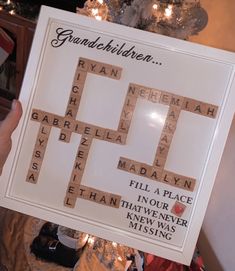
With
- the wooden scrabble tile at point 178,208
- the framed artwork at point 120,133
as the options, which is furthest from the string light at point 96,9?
the wooden scrabble tile at point 178,208

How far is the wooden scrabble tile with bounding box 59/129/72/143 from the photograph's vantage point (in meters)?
0.72

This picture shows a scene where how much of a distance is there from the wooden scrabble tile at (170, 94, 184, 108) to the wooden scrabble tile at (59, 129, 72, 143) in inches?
8.8

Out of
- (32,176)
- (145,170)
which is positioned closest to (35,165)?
(32,176)

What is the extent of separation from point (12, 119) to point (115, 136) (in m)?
0.21

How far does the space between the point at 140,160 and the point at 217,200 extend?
2.33ft

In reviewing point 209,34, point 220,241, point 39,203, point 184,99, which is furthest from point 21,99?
point 209,34

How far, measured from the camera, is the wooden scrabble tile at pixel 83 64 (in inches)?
27.9

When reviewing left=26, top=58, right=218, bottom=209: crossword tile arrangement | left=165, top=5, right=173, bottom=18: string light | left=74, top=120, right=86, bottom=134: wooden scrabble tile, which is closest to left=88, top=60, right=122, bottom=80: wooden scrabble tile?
left=26, top=58, right=218, bottom=209: crossword tile arrangement

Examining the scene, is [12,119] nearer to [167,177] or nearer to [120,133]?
[120,133]

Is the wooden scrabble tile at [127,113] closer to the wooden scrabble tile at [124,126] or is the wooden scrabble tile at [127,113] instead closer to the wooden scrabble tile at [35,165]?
the wooden scrabble tile at [124,126]

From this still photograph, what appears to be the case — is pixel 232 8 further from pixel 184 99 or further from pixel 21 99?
Answer: pixel 21 99

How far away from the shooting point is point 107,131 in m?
0.71

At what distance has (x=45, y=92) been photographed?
0.72 m

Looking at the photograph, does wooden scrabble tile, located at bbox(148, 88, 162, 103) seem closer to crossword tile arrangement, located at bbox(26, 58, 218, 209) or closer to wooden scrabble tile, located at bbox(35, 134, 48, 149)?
crossword tile arrangement, located at bbox(26, 58, 218, 209)
